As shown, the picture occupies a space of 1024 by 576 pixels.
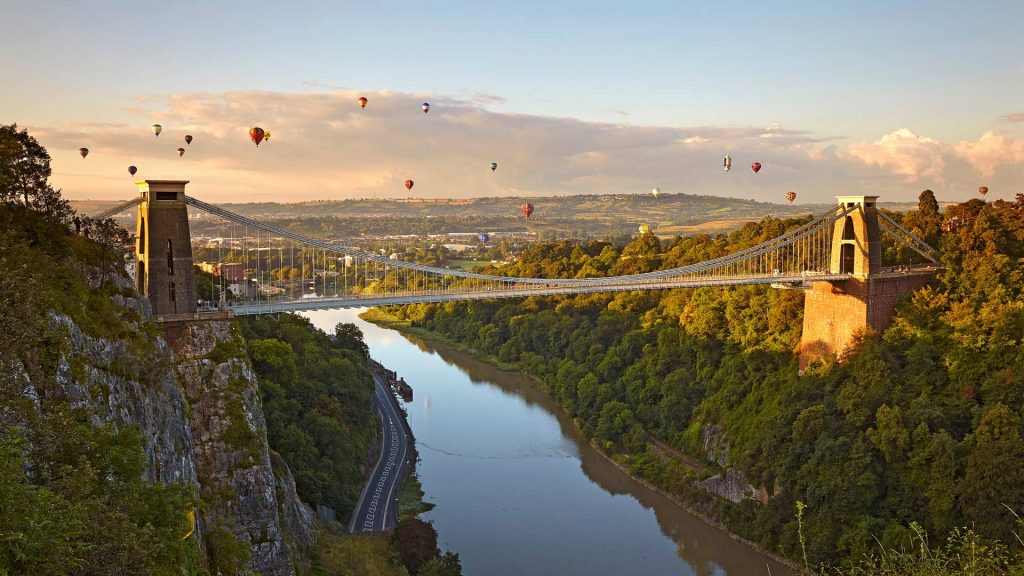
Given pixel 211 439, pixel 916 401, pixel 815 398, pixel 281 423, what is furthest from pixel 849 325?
pixel 211 439

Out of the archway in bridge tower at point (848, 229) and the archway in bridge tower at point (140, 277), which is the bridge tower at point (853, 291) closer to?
the archway in bridge tower at point (848, 229)

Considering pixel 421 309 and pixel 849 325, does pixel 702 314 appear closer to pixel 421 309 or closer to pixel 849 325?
pixel 849 325

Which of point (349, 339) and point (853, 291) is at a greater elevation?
point (853, 291)

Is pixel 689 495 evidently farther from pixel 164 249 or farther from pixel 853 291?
pixel 164 249

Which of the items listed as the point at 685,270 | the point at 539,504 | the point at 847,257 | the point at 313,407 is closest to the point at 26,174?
the point at 313,407

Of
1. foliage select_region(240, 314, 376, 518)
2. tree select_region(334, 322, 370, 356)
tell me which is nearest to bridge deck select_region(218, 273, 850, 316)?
foliage select_region(240, 314, 376, 518)

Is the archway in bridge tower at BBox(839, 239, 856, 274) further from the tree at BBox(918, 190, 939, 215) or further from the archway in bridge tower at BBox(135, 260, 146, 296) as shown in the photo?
the archway in bridge tower at BBox(135, 260, 146, 296)
